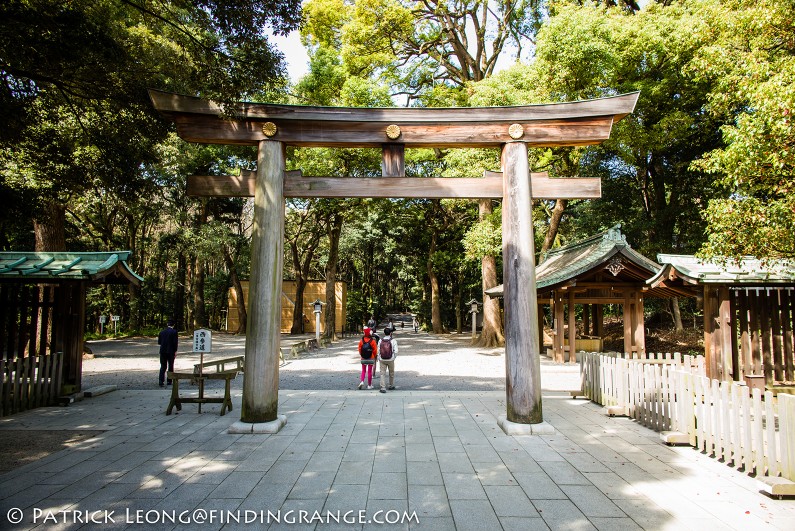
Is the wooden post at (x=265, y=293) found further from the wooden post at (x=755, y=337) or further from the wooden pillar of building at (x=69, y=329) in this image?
the wooden post at (x=755, y=337)

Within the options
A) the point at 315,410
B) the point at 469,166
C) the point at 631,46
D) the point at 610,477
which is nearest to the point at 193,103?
the point at 315,410

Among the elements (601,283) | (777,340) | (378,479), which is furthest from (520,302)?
(601,283)

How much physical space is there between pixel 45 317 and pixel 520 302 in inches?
371

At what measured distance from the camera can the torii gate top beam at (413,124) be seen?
646 cm

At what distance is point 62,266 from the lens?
28.3ft

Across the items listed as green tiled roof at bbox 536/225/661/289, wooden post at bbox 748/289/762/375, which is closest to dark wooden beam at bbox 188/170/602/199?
wooden post at bbox 748/289/762/375

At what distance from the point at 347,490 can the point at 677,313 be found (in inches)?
909

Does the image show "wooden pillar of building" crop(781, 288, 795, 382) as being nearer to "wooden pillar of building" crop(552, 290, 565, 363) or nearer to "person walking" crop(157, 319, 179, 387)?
"wooden pillar of building" crop(552, 290, 565, 363)

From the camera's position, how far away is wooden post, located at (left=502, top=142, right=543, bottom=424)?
611cm

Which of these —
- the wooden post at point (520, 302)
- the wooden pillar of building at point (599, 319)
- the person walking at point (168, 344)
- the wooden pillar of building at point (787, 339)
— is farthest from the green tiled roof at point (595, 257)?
the person walking at point (168, 344)

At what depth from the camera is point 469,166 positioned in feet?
55.3

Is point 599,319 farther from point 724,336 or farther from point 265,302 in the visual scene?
point 265,302

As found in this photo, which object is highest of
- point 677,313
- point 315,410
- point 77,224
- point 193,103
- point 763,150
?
point 77,224

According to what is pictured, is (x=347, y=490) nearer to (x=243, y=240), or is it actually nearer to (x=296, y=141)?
(x=296, y=141)
